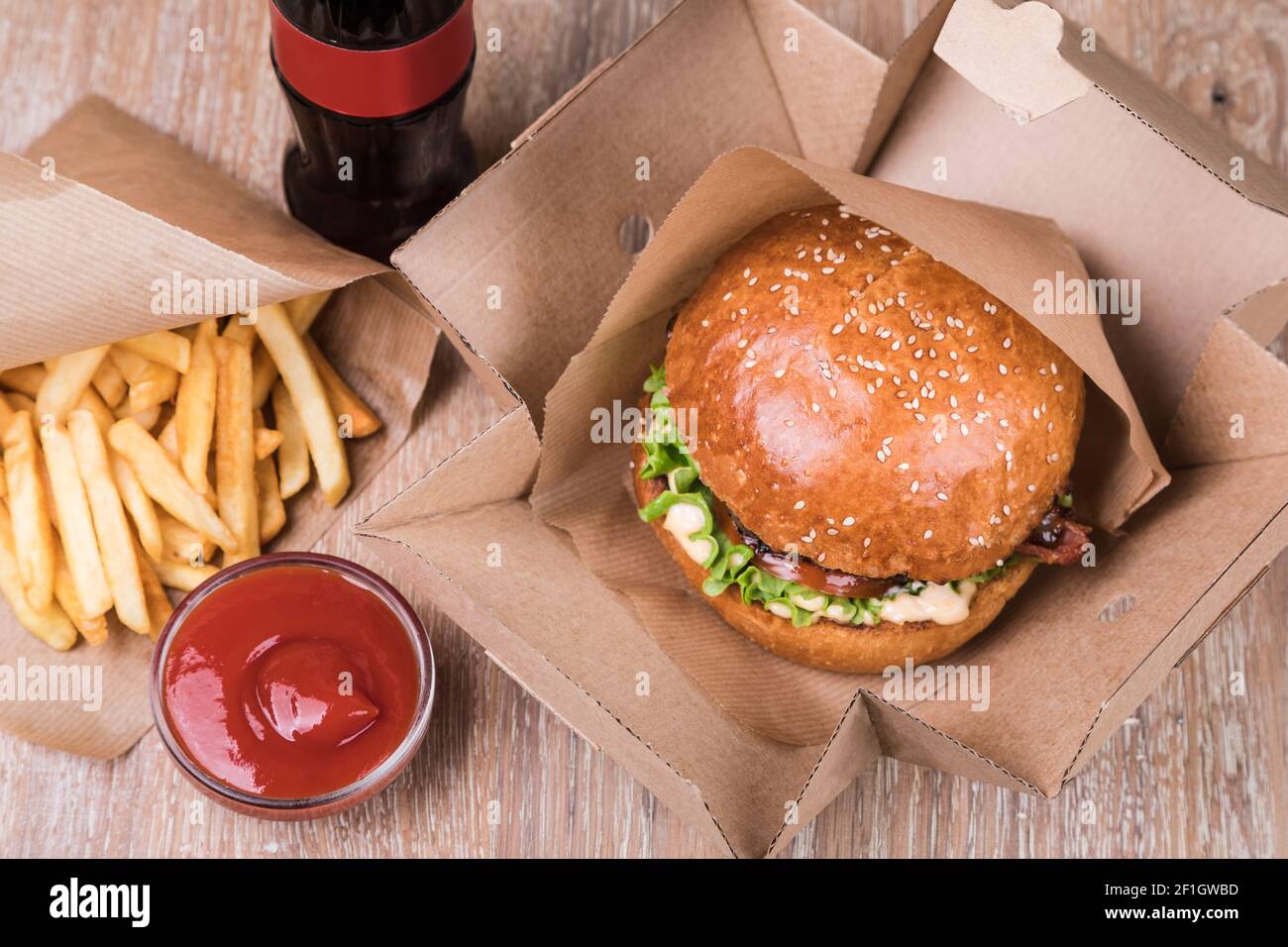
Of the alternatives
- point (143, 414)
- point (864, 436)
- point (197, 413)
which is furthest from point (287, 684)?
point (864, 436)

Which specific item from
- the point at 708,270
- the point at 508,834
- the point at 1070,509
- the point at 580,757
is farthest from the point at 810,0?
the point at 508,834

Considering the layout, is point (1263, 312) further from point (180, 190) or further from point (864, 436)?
point (180, 190)

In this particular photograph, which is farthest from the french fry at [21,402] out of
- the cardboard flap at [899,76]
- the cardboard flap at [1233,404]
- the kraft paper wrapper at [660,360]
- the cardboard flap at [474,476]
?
the cardboard flap at [1233,404]

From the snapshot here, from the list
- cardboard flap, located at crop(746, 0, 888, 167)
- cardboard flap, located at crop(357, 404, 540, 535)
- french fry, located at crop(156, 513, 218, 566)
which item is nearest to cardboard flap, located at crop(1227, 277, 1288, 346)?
cardboard flap, located at crop(746, 0, 888, 167)

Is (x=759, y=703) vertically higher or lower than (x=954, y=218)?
lower

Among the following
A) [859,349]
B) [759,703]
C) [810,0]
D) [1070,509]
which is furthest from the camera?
[810,0]

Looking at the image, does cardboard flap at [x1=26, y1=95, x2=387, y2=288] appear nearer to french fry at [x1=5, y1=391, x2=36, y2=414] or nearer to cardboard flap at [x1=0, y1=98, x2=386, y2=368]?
cardboard flap at [x1=0, y1=98, x2=386, y2=368]

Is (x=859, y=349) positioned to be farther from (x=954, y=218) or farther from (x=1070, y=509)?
(x=1070, y=509)

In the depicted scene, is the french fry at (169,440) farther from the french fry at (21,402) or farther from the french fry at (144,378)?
the french fry at (21,402)
